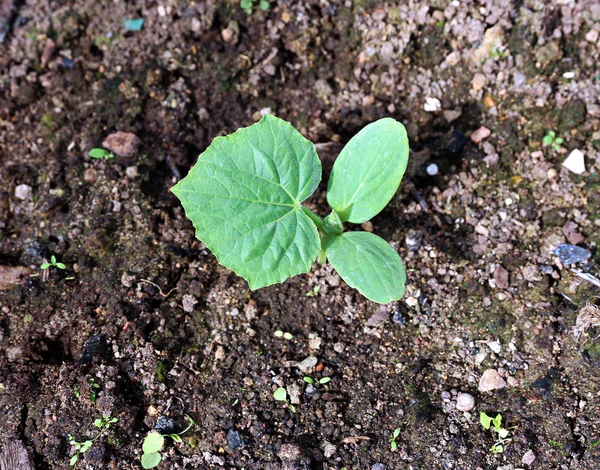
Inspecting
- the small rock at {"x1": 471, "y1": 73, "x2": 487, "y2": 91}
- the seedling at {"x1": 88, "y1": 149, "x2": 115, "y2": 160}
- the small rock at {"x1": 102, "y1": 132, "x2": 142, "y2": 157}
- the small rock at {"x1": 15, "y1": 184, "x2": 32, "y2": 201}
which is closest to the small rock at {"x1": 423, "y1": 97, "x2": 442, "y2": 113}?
the small rock at {"x1": 471, "y1": 73, "x2": 487, "y2": 91}

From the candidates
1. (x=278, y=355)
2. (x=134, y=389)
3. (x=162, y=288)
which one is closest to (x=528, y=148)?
(x=278, y=355)

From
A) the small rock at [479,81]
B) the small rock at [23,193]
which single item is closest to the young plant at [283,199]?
the small rock at [479,81]

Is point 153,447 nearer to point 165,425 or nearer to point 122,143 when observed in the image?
point 165,425

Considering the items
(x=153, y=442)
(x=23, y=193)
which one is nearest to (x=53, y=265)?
(x=23, y=193)

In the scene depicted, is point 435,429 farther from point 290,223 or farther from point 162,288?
point 162,288

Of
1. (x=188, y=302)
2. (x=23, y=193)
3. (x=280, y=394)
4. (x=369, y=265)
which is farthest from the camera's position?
(x=23, y=193)

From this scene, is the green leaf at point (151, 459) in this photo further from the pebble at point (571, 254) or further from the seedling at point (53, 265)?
the pebble at point (571, 254)
